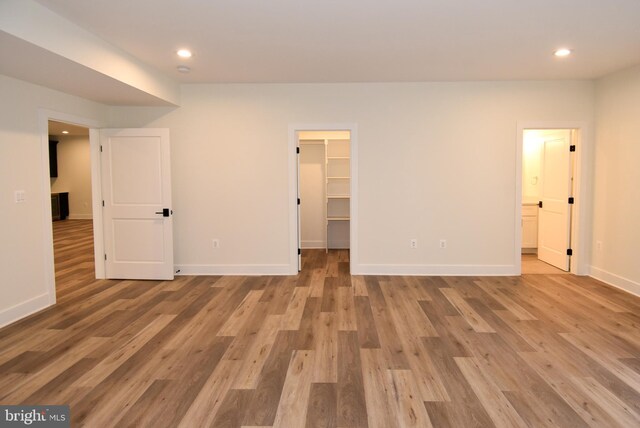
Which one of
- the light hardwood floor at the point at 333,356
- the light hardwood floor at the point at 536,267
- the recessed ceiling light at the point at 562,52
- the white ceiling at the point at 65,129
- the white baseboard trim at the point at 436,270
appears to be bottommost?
the light hardwood floor at the point at 333,356

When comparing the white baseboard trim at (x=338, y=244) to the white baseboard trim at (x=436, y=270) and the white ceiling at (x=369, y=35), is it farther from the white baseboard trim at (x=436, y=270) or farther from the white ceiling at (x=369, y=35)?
the white ceiling at (x=369, y=35)

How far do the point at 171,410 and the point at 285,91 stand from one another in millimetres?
4146

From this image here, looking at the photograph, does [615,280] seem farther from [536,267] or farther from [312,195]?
[312,195]

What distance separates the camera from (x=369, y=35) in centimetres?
352

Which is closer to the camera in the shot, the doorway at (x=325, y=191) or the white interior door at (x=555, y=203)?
the white interior door at (x=555, y=203)

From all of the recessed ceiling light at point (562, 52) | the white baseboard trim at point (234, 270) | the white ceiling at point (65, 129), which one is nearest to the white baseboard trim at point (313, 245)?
the white baseboard trim at point (234, 270)

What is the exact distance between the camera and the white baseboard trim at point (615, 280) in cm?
448

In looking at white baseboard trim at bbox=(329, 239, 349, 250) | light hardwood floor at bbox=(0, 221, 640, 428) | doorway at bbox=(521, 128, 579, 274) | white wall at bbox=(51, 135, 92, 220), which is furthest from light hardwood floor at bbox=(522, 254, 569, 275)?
white wall at bbox=(51, 135, 92, 220)

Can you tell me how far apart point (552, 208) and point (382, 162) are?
2.75 metres

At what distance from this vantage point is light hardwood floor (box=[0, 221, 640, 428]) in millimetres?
2266

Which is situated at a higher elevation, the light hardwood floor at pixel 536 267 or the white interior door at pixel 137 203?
the white interior door at pixel 137 203

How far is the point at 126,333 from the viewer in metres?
3.43

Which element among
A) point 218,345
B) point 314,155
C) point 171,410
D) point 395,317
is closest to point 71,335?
point 218,345

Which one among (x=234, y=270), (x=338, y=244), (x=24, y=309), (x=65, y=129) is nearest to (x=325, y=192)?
(x=338, y=244)
